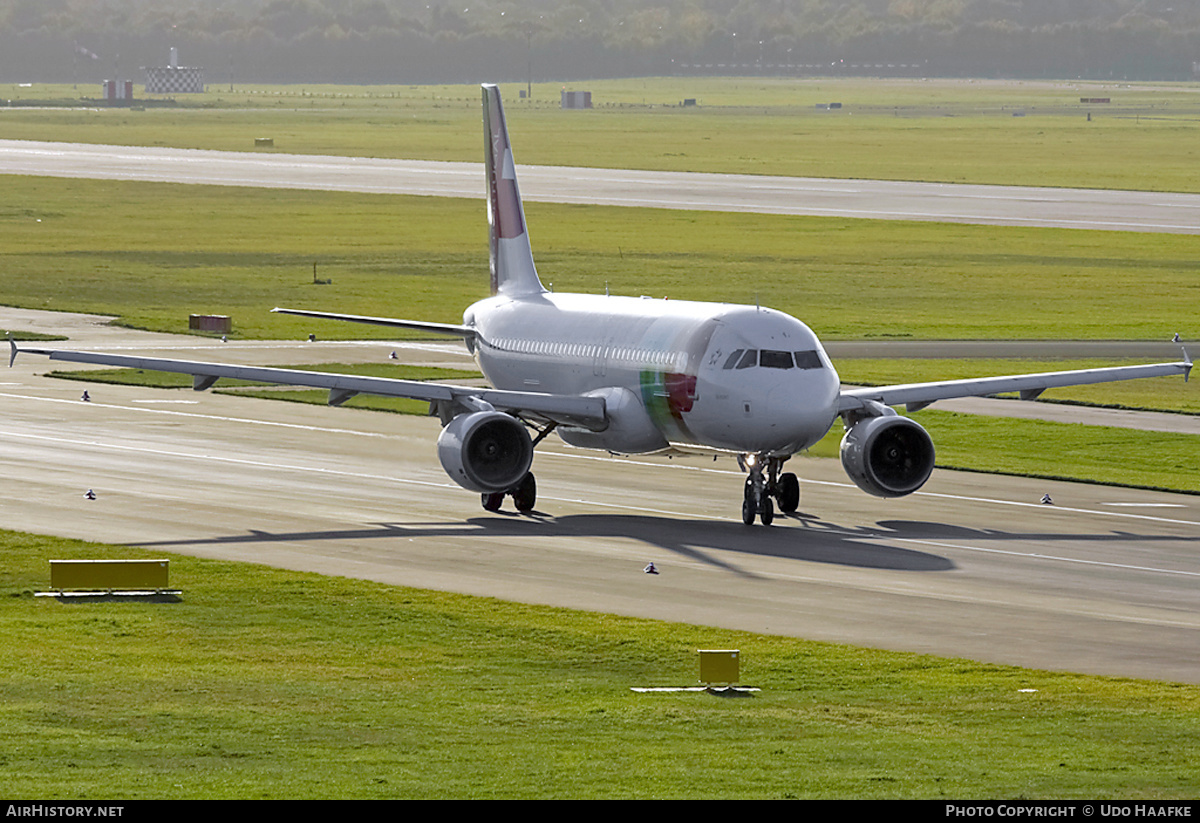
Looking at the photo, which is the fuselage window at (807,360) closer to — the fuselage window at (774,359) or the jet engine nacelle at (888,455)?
the fuselage window at (774,359)

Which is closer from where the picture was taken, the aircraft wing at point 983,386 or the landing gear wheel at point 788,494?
the aircraft wing at point 983,386

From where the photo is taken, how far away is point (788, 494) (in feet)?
169

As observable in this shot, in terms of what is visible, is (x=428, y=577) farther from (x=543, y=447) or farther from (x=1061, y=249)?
(x=1061, y=249)

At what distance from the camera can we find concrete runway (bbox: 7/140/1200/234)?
15300cm

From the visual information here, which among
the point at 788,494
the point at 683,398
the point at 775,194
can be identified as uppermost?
the point at 775,194

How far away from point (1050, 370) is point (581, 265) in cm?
4677

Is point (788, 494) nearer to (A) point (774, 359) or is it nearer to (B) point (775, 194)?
(A) point (774, 359)

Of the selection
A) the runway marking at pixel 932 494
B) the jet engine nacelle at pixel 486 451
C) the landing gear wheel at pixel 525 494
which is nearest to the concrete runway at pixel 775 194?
the runway marking at pixel 932 494

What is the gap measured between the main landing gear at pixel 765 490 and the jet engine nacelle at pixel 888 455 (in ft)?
5.59

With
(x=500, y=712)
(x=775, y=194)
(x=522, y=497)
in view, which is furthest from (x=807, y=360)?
(x=775, y=194)

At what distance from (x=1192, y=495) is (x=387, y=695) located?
29084 mm

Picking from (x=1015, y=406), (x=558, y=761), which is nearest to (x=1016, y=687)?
(x=558, y=761)

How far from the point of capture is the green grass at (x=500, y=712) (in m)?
25.9

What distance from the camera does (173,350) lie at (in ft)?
271
